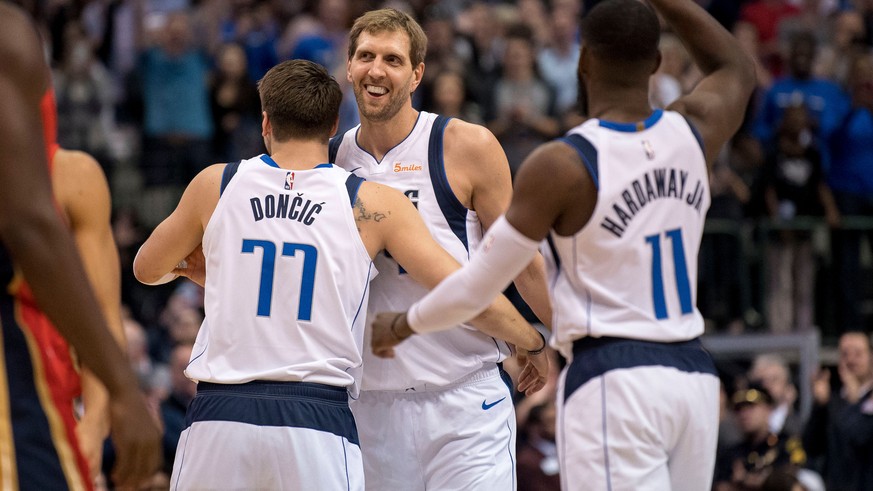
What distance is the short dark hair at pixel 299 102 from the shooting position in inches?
221

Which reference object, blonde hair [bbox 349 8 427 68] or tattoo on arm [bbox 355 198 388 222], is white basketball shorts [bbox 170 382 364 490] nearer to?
tattoo on arm [bbox 355 198 388 222]

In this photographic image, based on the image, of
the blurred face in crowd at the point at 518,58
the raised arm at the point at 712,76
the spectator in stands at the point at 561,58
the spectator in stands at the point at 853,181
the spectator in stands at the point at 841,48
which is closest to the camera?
the raised arm at the point at 712,76

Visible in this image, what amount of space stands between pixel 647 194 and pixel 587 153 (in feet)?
0.92

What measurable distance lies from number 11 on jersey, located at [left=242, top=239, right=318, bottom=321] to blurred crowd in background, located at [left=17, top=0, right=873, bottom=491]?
7.49 m

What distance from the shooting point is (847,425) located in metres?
11.9

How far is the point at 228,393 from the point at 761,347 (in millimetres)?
10319

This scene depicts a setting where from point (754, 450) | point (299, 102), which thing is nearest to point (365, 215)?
point (299, 102)

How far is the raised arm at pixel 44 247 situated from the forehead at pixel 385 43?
2.88 metres

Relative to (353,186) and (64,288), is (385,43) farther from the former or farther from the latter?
(64,288)

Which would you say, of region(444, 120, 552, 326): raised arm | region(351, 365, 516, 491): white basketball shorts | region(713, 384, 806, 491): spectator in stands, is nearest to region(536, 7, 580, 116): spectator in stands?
region(713, 384, 806, 491): spectator in stands

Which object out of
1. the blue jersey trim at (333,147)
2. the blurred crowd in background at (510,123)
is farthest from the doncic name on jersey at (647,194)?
the blurred crowd in background at (510,123)

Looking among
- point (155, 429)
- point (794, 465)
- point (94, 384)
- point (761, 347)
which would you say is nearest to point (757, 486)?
point (794, 465)

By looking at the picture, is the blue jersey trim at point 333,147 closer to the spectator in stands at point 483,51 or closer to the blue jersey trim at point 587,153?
the blue jersey trim at point 587,153

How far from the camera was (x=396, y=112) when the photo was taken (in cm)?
634
